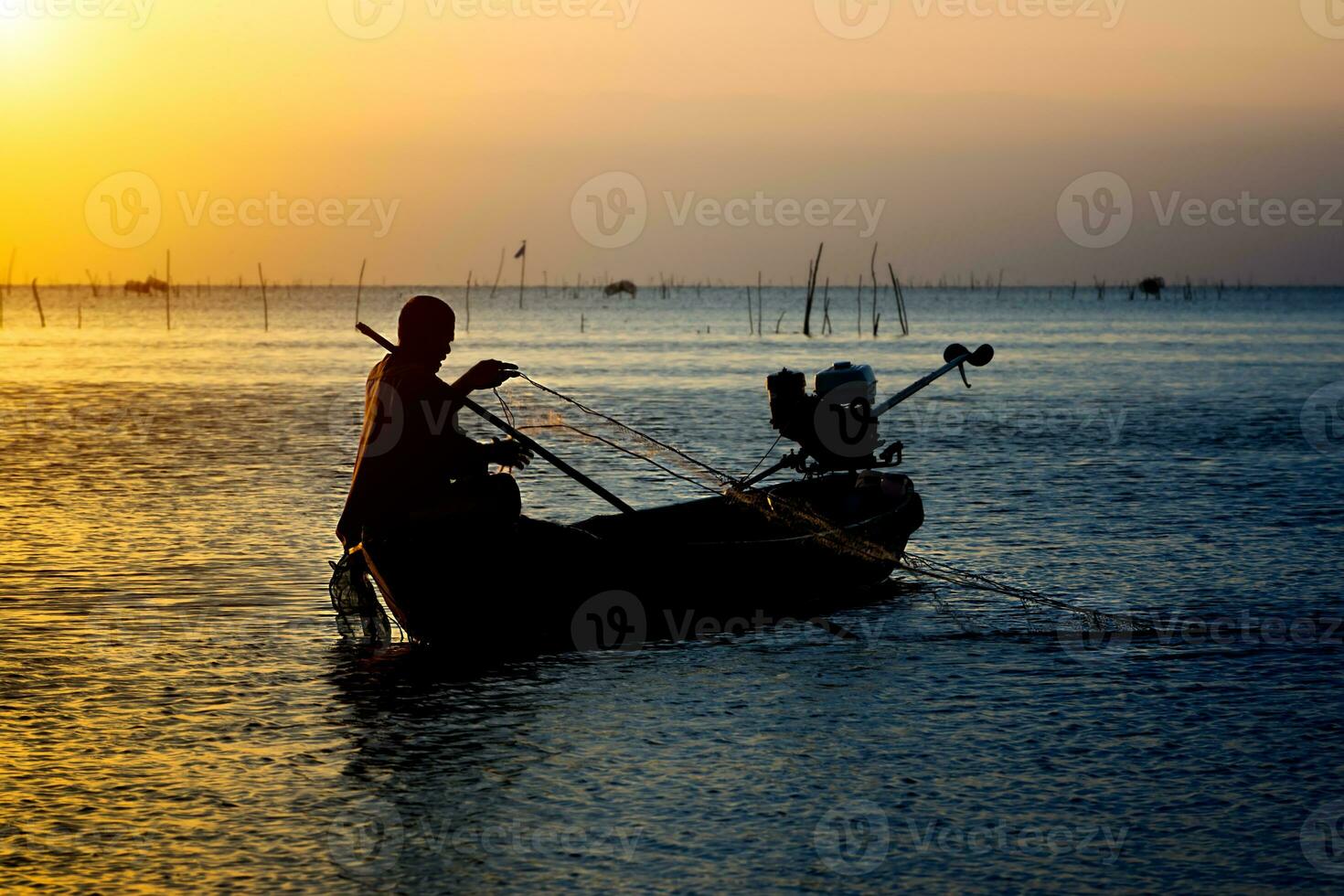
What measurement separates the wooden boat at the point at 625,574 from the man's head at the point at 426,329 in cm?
104

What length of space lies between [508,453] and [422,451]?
501 mm

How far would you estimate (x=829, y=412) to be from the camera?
12445 mm

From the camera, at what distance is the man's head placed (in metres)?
9.08

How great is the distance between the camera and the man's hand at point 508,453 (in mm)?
9203

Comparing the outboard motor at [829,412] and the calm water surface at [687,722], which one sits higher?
the outboard motor at [829,412]

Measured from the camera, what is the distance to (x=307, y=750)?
7.68 m

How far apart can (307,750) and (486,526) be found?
6.38ft

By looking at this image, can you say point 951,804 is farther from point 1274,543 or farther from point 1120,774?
point 1274,543

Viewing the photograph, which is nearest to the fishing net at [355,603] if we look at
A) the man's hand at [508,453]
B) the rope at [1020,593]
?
the man's hand at [508,453]

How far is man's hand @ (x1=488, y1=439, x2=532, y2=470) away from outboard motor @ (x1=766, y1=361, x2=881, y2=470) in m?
3.41

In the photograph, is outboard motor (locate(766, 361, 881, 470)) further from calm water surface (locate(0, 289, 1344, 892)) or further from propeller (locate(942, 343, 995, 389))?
calm water surface (locate(0, 289, 1344, 892))

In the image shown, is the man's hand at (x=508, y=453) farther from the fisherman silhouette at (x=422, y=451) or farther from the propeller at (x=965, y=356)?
the propeller at (x=965, y=356)

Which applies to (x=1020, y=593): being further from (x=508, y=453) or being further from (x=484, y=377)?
(x=484, y=377)

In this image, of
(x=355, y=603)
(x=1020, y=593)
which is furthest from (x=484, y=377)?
(x=1020, y=593)
